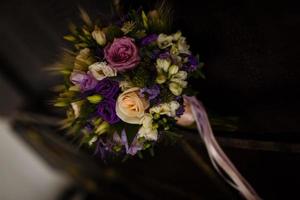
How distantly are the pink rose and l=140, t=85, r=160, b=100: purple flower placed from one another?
0.09 meters

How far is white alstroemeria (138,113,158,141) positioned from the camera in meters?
1.16

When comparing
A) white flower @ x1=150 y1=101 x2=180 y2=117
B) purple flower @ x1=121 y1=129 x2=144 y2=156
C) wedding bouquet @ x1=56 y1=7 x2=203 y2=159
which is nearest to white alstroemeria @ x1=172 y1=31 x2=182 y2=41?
wedding bouquet @ x1=56 y1=7 x2=203 y2=159

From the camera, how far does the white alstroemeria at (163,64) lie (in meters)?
1.16

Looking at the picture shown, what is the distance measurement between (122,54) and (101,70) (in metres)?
0.08

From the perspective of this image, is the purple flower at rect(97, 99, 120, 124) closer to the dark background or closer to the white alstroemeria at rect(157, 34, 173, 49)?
Result: the white alstroemeria at rect(157, 34, 173, 49)

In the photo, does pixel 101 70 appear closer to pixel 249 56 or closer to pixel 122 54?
pixel 122 54

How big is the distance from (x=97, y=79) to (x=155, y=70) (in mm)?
185

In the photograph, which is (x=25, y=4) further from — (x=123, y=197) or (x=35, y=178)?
(x=35, y=178)

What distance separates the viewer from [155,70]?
1187 mm

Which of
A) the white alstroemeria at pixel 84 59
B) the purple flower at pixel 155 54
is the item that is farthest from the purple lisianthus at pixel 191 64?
the white alstroemeria at pixel 84 59

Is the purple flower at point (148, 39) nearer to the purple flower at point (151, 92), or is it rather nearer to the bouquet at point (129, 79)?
the bouquet at point (129, 79)

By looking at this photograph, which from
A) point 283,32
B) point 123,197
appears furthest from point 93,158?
point 283,32

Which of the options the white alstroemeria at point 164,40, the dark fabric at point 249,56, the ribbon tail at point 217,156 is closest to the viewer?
the dark fabric at point 249,56

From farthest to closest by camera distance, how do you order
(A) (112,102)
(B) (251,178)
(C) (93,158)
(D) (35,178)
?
1. (D) (35,178)
2. (C) (93,158)
3. (B) (251,178)
4. (A) (112,102)
